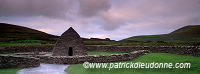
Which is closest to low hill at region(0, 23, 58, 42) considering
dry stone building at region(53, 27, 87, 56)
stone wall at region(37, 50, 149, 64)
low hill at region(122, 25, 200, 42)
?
dry stone building at region(53, 27, 87, 56)

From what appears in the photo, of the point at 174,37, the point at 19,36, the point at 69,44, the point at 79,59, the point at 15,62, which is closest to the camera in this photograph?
the point at 15,62

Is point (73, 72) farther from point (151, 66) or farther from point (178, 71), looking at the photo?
point (178, 71)

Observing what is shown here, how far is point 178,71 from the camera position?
41.4 ft

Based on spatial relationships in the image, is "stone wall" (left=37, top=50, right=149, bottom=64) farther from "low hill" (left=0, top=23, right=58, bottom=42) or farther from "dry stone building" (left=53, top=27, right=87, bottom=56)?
"low hill" (left=0, top=23, right=58, bottom=42)

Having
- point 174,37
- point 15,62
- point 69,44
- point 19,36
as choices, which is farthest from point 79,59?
point 174,37

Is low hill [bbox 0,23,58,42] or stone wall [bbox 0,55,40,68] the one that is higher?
low hill [bbox 0,23,58,42]

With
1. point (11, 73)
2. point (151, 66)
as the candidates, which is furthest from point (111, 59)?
point (11, 73)

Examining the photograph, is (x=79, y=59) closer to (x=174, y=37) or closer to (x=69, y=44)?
(x=69, y=44)

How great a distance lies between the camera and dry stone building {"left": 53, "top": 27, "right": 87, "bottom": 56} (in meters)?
22.2

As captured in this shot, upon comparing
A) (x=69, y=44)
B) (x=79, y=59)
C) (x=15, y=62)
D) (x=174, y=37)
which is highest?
(x=174, y=37)

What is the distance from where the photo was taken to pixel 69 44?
22.6 m

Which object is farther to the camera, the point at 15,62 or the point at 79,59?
the point at 79,59

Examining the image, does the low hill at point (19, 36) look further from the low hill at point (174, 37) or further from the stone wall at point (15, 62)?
the low hill at point (174, 37)

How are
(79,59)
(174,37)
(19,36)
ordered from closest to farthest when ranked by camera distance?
(79,59), (19,36), (174,37)
